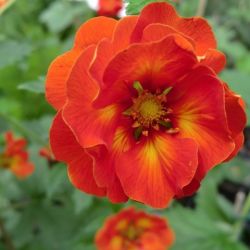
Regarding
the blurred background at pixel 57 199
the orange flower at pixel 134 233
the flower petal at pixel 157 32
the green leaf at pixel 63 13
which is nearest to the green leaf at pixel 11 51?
the blurred background at pixel 57 199

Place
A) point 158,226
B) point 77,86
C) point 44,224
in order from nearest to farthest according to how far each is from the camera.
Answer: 1. point 77,86
2. point 158,226
3. point 44,224

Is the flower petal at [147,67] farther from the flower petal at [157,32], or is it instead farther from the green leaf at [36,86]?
the green leaf at [36,86]

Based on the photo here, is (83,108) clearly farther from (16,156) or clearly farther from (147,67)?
(16,156)

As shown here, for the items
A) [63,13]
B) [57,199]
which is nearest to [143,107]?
[57,199]

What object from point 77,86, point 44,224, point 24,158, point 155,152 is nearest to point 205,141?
point 155,152

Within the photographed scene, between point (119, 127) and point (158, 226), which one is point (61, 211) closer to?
point (158, 226)

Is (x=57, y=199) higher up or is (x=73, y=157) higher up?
(x=73, y=157)

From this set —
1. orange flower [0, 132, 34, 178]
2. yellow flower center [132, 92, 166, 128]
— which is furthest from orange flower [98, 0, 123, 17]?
yellow flower center [132, 92, 166, 128]
